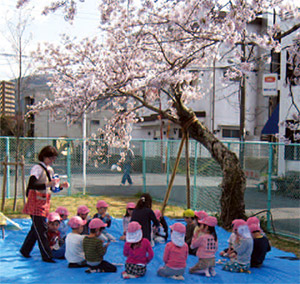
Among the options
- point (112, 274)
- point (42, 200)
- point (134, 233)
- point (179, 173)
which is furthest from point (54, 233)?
point (179, 173)

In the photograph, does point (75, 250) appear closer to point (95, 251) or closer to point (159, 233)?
point (95, 251)

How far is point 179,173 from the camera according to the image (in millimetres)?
13422

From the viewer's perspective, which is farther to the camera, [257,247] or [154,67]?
[154,67]

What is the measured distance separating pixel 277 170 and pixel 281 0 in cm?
745

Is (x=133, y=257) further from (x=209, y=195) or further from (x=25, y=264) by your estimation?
(x=209, y=195)

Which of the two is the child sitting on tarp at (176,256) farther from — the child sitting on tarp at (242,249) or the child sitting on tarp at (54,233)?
the child sitting on tarp at (54,233)

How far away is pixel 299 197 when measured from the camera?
7348 mm

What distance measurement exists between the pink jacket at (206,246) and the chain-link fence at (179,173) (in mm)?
3066

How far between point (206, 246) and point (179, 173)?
9098 millimetres

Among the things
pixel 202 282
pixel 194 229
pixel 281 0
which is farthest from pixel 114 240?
pixel 281 0

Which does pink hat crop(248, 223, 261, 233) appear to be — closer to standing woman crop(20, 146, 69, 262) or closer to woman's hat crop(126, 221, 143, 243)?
woman's hat crop(126, 221, 143, 243)

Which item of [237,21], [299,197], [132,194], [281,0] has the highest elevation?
[281,0]

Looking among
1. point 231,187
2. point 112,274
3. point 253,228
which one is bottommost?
point 112,274

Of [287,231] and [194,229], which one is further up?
[194,229]
